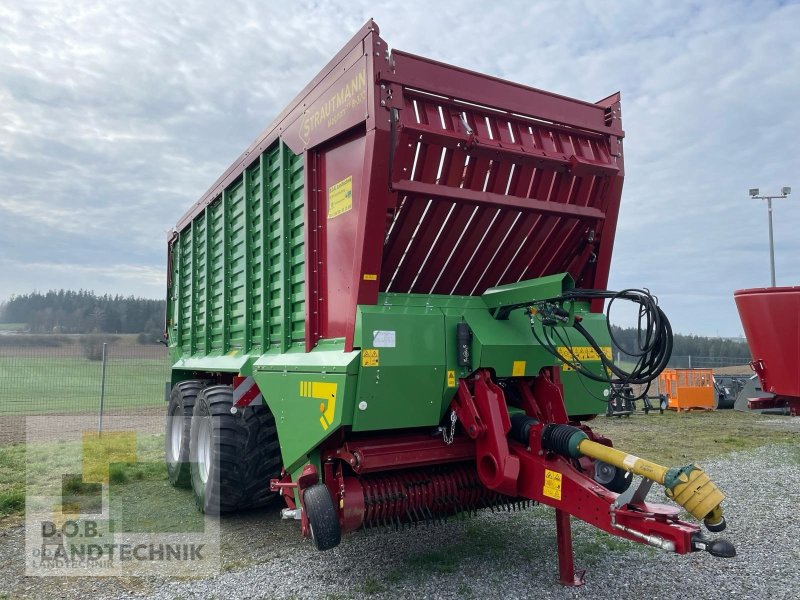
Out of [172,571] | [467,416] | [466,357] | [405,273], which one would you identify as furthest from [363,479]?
[172,571]

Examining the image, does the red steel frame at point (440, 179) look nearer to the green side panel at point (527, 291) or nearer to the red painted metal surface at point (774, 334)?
the green side panel at point (527, 291)

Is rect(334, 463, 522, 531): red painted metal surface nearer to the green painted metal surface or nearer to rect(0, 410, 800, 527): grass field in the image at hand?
the green painted metal surface

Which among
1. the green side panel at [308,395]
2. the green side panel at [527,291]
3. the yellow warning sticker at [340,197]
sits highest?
the yellow warning sticker at [340,197]

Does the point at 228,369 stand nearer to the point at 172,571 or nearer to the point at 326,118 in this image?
the point at 172,571

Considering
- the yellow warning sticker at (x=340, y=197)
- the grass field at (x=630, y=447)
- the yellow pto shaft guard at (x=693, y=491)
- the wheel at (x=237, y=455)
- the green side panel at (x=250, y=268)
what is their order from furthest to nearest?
the grass field at (x=630, y=447), the wheel at (x=237, y=455), the green side panel at (x=250, y=268), the yellow warning sticker at (x=340, y=197), the yellow pto shaft guard at (x=693, y=491)

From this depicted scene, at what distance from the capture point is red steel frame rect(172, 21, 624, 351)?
3.69m

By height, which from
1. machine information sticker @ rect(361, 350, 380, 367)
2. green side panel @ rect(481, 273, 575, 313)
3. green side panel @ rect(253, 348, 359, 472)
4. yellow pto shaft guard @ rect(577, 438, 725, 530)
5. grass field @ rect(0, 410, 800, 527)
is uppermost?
green side panel @ rect(481, 273, 575, 313)

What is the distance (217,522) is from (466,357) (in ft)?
9.95

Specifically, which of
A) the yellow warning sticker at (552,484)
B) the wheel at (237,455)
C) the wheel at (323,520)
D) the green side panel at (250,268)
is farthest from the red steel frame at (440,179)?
the wheel at (237,455)

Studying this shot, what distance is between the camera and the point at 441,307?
405 centimetres

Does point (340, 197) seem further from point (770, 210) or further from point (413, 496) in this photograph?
point (770, 210)

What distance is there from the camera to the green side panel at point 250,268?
461cm

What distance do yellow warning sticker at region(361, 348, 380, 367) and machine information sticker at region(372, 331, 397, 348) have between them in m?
0.04

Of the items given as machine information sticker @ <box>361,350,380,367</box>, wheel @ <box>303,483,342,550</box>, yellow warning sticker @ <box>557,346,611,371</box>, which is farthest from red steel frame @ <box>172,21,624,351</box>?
wheel @ <box>303,483,342,550</box>
